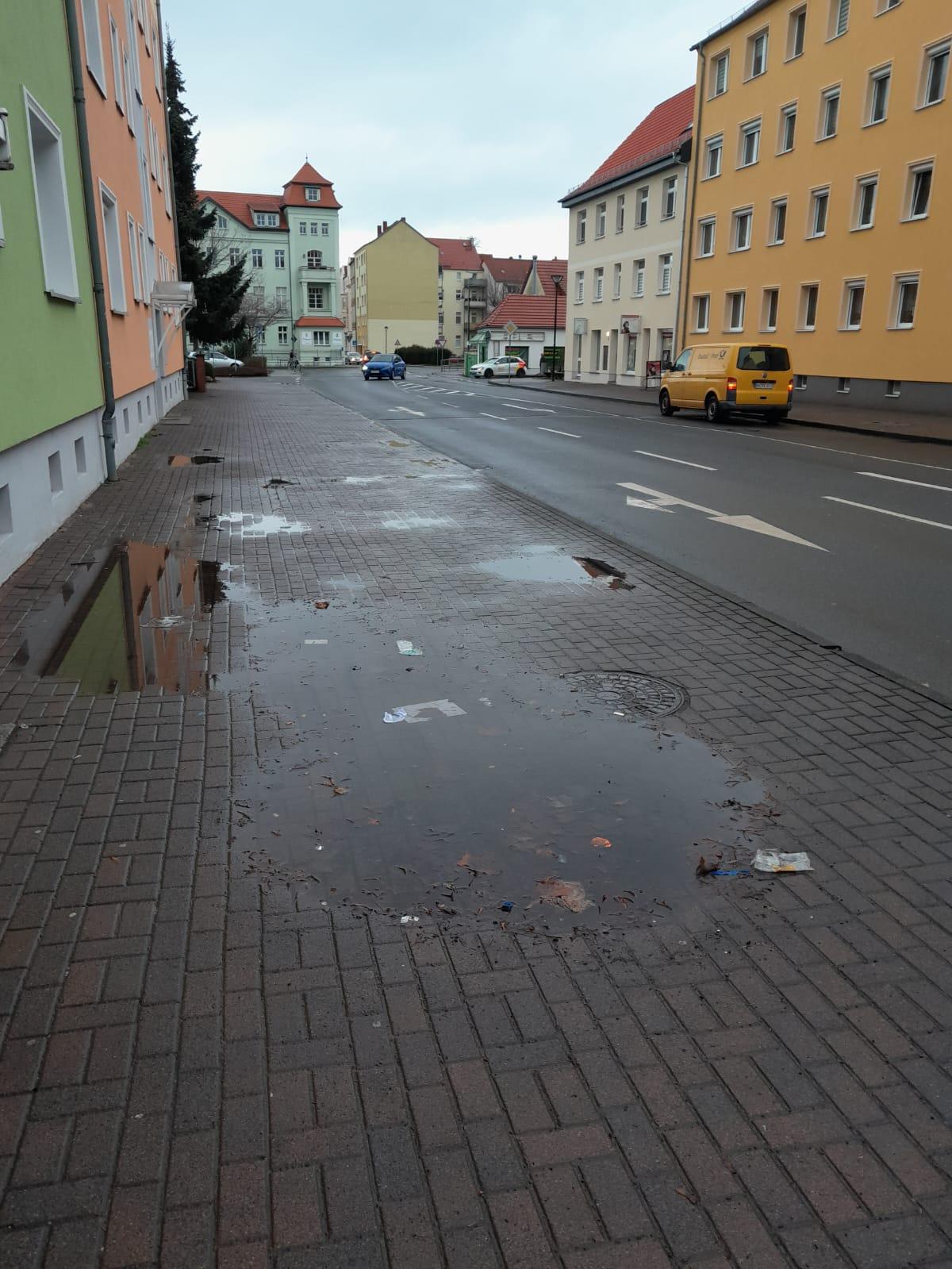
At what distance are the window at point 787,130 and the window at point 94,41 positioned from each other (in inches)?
982

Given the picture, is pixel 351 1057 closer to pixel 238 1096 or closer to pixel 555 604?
pixel 238 1096

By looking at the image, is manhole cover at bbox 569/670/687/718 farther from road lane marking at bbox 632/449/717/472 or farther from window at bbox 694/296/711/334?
window at bbox 694/296/711/334

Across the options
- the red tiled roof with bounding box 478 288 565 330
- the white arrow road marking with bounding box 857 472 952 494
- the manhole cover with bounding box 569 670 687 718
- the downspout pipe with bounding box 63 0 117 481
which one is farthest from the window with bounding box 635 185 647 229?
the manhole cover with bounding box 569 670 687 718

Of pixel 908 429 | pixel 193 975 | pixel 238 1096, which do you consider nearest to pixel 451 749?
pixel 193 975

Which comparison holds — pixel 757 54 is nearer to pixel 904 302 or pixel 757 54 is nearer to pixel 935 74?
pixel 935 74

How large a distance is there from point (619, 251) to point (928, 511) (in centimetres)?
4000

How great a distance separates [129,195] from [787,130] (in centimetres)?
2474

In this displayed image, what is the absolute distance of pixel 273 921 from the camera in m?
3.40

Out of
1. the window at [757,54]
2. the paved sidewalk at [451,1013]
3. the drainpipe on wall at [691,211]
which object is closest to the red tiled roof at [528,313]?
the drainpipe on wall at [691,211]

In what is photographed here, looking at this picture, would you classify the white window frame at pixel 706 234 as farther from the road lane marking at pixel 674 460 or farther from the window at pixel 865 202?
the road lane marking at pixel 674 460

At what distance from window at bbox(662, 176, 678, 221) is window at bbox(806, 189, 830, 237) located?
11.1m

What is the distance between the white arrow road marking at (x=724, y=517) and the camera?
10.5 metres

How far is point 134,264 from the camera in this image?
19594mm

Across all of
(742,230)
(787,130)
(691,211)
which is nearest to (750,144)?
(787,130)
